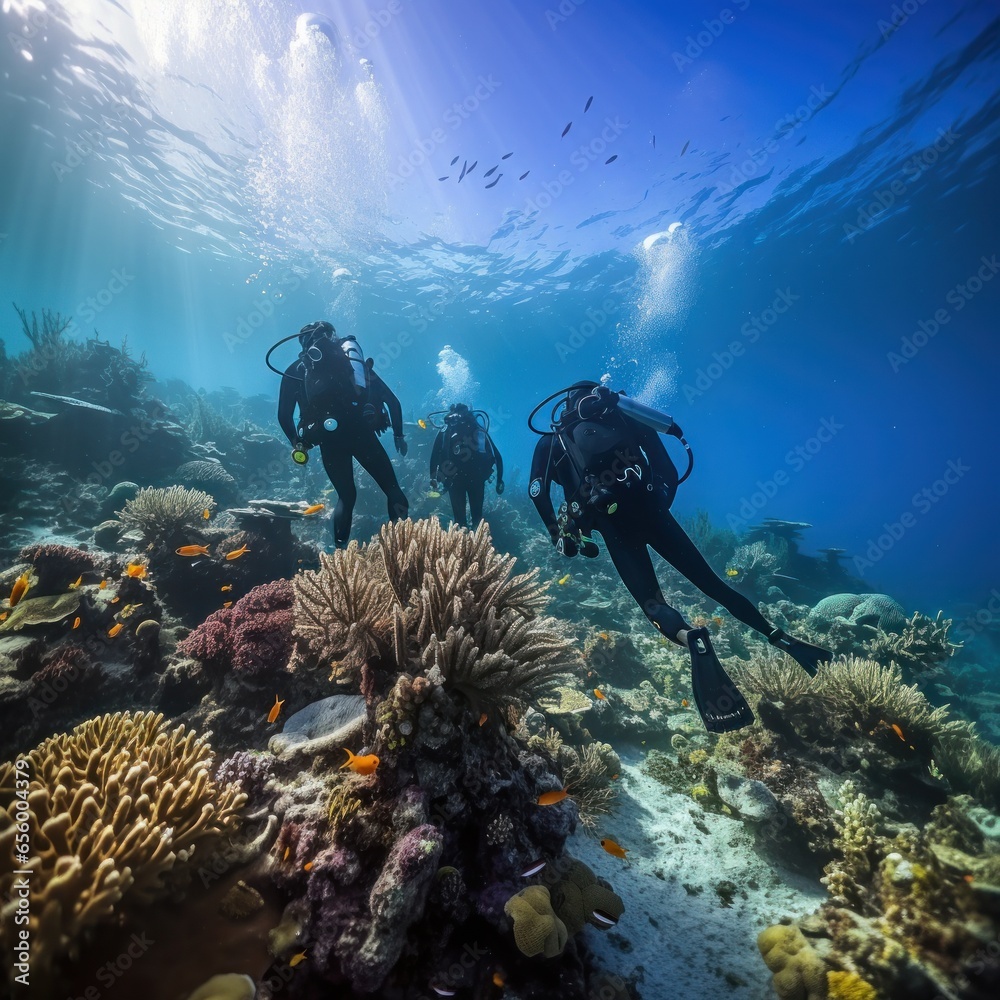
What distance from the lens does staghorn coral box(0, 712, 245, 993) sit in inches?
60.6

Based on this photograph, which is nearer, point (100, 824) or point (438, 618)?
point (100, 824)

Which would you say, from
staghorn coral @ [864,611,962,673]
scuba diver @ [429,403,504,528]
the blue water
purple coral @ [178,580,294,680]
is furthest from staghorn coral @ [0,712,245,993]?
the blue water

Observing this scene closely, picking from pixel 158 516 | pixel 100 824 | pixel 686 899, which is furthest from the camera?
pixel 158 516

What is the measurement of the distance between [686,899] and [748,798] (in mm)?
1202

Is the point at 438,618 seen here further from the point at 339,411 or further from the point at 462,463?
the point at 462,463

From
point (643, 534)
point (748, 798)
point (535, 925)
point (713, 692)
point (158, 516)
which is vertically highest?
point (158, 516)

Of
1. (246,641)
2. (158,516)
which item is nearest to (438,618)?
(246,641)

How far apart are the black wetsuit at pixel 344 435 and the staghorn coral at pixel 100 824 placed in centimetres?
414

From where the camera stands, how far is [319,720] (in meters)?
3.20

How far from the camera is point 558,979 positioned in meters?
2.47

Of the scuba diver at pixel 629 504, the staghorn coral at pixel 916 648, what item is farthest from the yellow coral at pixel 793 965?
the staghorn coral at pixel 916 648

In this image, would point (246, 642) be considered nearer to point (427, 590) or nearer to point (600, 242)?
point (427, 590)

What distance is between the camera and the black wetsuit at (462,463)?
9.76 meters

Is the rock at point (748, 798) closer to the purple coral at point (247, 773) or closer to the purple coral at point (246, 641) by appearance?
the purple coral at point (247, 773)
